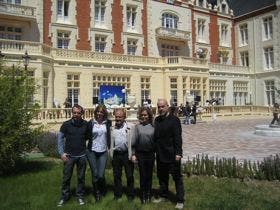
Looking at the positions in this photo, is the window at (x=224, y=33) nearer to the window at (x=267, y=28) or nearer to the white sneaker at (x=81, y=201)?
the window at (x=267, y=28)

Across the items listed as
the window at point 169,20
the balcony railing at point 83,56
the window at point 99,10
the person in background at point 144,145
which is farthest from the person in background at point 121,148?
the window at point 169,20

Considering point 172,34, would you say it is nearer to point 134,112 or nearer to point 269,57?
point 269,57

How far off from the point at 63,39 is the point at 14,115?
2201 centimetres

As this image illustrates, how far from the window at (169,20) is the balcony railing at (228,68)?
5.34 m

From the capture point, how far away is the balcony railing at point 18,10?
2652 centimetres

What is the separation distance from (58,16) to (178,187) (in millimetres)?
26038

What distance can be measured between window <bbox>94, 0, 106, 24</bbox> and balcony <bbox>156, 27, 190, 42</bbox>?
541 cm

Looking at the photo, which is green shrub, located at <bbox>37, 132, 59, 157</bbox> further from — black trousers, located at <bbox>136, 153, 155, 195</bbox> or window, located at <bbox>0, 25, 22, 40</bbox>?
window, located at <bbox>0, 25, 22, 40</bbox>

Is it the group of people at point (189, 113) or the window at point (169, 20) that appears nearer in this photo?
the group of people at point (189, 113)

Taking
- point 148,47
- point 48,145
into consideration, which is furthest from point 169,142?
point 148,47

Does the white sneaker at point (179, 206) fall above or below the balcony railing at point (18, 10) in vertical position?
below

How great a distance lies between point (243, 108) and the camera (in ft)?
121

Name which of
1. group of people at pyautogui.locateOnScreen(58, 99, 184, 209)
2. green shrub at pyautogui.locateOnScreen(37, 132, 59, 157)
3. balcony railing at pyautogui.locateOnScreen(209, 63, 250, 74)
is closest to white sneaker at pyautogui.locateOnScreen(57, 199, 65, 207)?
group of people at pyautogui.locateOnScreen(58, 99, 184, 209)

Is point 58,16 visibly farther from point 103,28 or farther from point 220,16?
point 220,16
